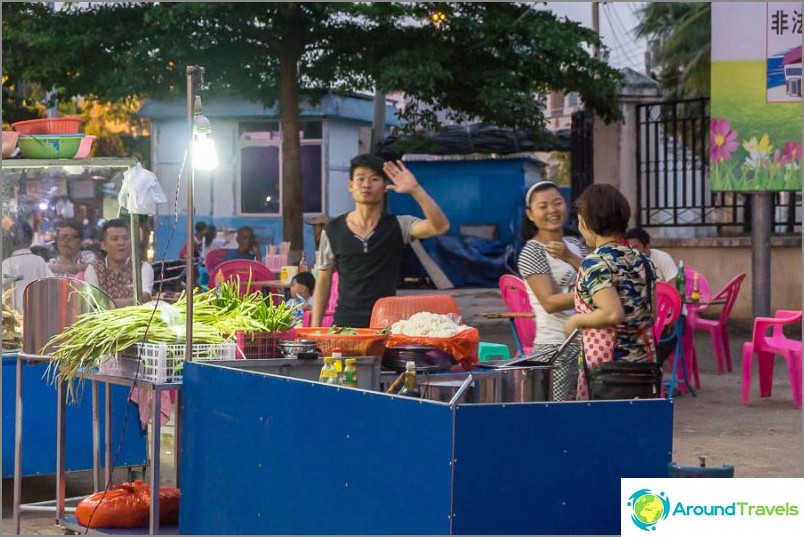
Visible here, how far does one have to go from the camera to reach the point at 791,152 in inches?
583

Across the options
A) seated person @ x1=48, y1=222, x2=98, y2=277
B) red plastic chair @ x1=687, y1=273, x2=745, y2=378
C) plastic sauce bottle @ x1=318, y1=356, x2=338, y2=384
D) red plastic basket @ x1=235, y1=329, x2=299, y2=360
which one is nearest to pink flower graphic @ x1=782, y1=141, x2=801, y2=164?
red plastic chair @ x1=687, y1=273, x2=745, y2=378

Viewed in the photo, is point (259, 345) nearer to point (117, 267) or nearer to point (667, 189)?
point (117, 267)

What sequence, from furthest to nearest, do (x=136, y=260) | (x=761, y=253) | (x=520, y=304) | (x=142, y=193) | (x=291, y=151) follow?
(x=291, y=151)
(x=761, y=253)
(x=520, y=304)
(x=136, y=260)
(x=142, y=193)

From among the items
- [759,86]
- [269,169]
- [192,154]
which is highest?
[759,86]

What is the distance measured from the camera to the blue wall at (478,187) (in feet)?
88.6

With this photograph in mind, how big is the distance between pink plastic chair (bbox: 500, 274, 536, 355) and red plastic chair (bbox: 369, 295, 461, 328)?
13.6 ft

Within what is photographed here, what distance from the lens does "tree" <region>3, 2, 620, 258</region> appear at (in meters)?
16.9

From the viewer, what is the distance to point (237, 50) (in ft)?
58.7

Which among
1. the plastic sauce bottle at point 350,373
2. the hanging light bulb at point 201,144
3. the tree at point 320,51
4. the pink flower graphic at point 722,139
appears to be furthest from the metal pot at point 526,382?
the tree at point 320,51

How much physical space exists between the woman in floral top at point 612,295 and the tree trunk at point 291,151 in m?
12.7

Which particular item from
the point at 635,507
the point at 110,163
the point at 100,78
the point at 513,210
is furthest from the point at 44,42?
the point at 635,507

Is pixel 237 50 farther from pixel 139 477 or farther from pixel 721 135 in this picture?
pixel 139 477

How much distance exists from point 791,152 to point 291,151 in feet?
22.3

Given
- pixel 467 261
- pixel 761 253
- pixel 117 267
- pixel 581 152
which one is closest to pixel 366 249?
pixel 117 267
